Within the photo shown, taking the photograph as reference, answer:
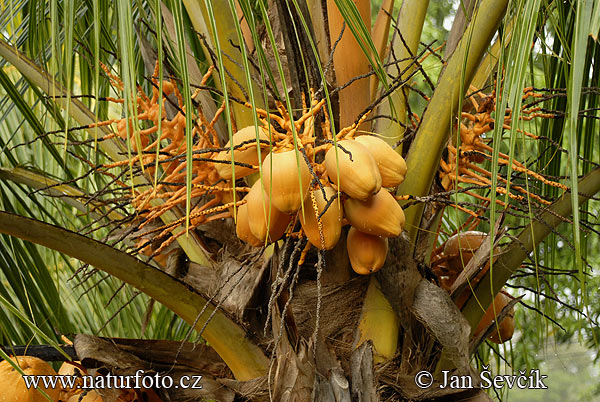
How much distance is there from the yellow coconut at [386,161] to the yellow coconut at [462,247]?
384mm

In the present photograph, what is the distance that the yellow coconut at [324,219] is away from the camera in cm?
95

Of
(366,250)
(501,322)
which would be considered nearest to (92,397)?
(366,250)

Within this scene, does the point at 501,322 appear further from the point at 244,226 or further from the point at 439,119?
the point at 244,226

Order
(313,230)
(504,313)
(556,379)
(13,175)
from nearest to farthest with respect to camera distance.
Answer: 1. (313,230)
2. (504,313)
3. (13,175)
4. (556,379)

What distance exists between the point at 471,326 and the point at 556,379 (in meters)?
5.99

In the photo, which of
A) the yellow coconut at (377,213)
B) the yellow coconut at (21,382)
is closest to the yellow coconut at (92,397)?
the yellow coconut at (21,382)

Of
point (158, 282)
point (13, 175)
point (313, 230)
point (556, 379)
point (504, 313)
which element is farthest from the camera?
point (556, 379)

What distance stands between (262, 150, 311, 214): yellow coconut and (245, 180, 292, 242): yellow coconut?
0.03 meters

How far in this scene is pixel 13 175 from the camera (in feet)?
4.90

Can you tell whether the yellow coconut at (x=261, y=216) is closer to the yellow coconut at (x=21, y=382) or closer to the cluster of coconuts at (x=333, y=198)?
the cluster of coconuts at (x=333, y=198)

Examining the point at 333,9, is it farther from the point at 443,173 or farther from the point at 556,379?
the point at 556,379

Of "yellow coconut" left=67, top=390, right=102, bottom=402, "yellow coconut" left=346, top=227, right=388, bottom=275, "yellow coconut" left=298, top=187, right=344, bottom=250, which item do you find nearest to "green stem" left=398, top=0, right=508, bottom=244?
"yellow coconut" left=346, top=227, right=388, bottom=275

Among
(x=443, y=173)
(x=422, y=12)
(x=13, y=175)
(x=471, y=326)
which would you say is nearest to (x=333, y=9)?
(x=422, y=12)

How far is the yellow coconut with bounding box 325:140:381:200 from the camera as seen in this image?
35.8 inches
